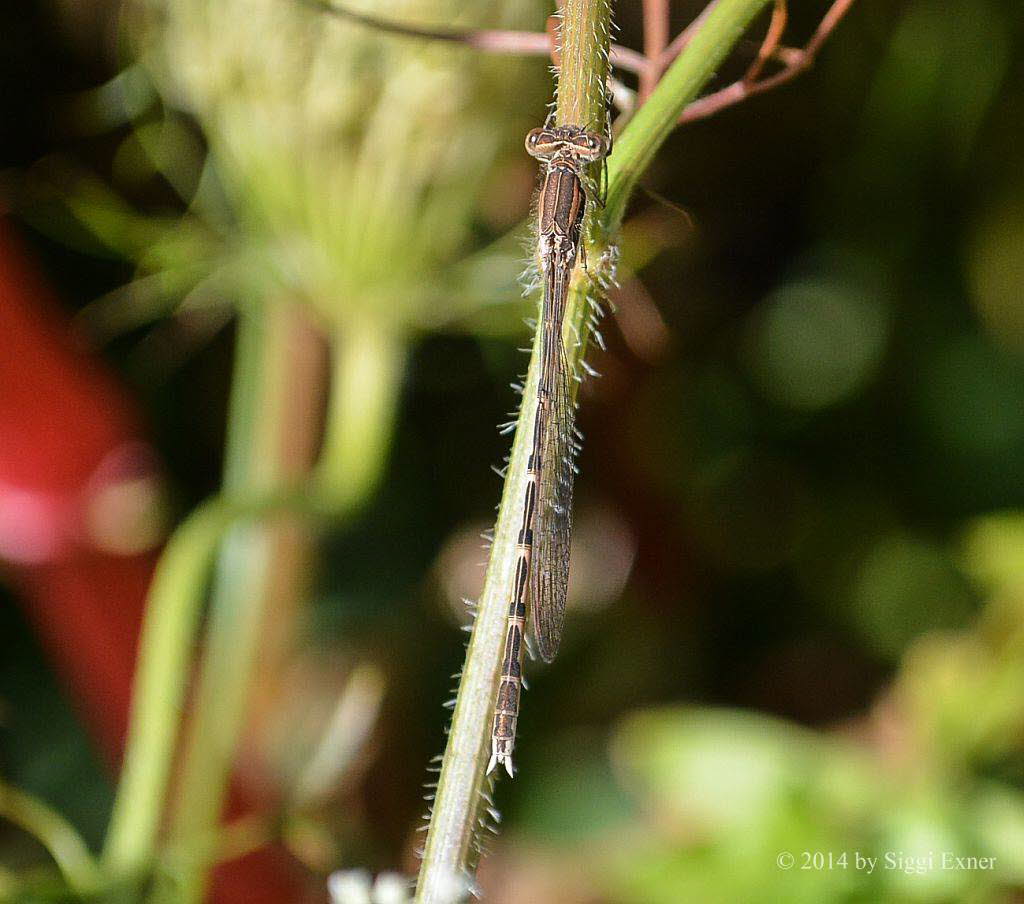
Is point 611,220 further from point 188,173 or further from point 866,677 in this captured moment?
point 866,677

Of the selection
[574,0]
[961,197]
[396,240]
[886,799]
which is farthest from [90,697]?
[961,197]

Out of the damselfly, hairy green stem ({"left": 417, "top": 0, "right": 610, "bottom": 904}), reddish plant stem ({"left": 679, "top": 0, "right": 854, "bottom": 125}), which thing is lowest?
hairy green stem ({"left": 417, "top": 0, "right": 610, "bottom": 904})

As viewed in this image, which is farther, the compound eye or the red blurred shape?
the red blurred shape

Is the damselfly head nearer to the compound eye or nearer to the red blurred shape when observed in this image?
the compound eye

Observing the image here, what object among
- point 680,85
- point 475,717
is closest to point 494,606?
point 475,717

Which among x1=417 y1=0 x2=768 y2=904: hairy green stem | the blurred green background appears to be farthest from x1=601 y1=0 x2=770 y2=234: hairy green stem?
the blurred green background

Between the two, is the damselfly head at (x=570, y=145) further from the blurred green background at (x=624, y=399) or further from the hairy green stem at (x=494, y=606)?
the blurred green background at (x=624, y=399)

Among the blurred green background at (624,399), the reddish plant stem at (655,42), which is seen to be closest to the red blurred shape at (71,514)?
the blurred green background at (624,399)
